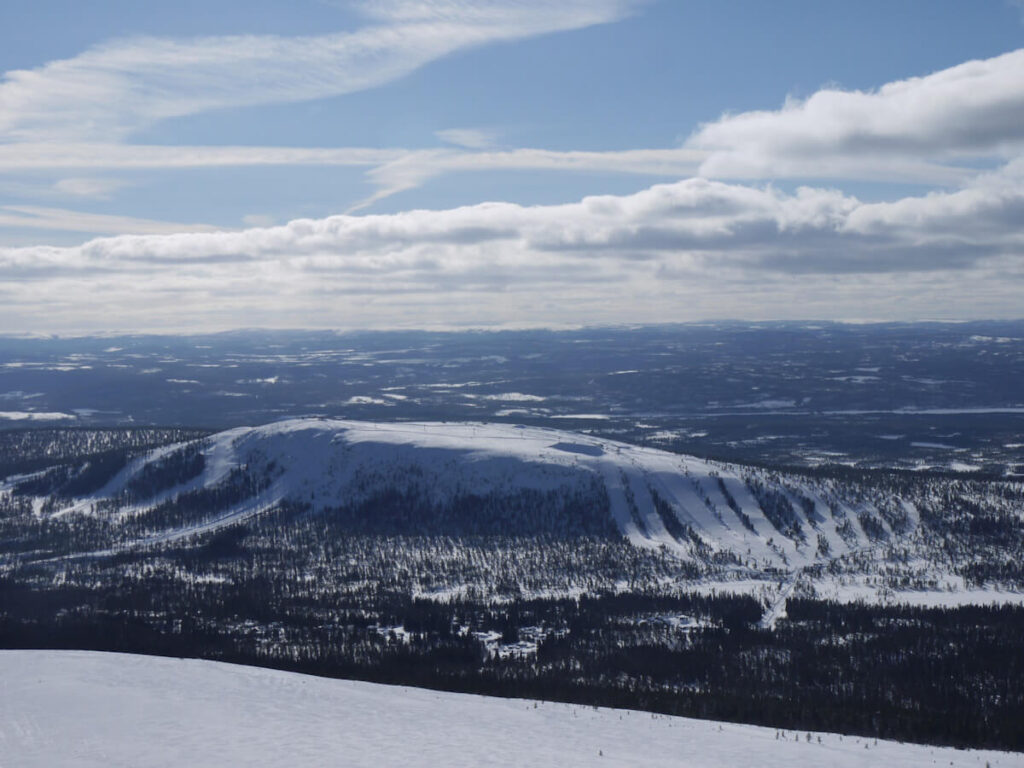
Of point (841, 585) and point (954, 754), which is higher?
point (954, 754)

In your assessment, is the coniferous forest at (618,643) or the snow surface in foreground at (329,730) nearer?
the snow surface in foreground at (329,730)

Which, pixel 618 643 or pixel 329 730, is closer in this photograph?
pixel 329 730

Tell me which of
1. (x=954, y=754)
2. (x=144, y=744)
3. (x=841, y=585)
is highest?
(x=144, y=744)

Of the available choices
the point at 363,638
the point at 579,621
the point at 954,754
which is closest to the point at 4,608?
the point at 363,638

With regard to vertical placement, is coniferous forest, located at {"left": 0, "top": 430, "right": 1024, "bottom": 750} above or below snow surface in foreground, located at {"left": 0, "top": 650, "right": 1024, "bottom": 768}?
below

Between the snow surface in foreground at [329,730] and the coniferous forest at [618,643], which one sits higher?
the snow surface in foreground at [329,730]

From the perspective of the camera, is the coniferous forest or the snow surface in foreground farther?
the coniferous forest

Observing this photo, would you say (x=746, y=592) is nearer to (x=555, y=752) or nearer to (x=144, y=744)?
(x=555, y=752)

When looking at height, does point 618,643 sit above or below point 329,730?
below
